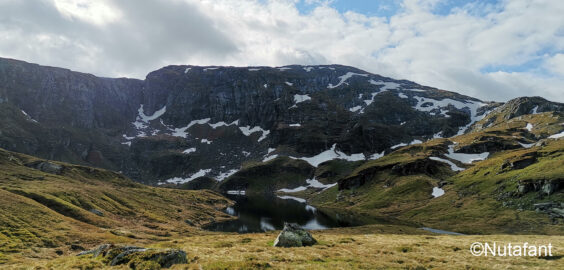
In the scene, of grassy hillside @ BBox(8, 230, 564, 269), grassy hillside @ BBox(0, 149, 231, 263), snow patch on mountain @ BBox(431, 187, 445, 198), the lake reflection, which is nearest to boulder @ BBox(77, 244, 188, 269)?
grassy hillside @ BBox(8, 230, 564, 269)

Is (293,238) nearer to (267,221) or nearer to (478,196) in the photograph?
(267,221)

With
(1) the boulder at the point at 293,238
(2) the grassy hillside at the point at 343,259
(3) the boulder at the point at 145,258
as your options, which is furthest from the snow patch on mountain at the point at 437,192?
(3) the boulder at the point at 145,258

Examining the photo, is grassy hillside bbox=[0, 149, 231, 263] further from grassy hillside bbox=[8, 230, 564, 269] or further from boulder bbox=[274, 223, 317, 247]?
boulder bbox=[274, 223, 317, 247]

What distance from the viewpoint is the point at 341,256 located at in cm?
2603

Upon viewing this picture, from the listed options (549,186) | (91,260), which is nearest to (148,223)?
(91,260)

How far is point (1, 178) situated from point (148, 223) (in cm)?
4574

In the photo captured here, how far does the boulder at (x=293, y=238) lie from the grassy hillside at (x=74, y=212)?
32781 mm

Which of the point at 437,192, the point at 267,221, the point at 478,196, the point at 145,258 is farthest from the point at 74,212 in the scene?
the point at 437,192

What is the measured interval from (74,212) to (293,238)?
215 feet

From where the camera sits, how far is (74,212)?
73188 millimetres

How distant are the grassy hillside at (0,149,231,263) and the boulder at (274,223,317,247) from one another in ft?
108

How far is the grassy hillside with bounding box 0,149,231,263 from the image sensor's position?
1937 inches

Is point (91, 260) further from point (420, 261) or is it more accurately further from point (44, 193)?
point (44, 193)

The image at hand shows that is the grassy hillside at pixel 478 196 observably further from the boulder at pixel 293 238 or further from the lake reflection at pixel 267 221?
the boulder at pixel 293 238
